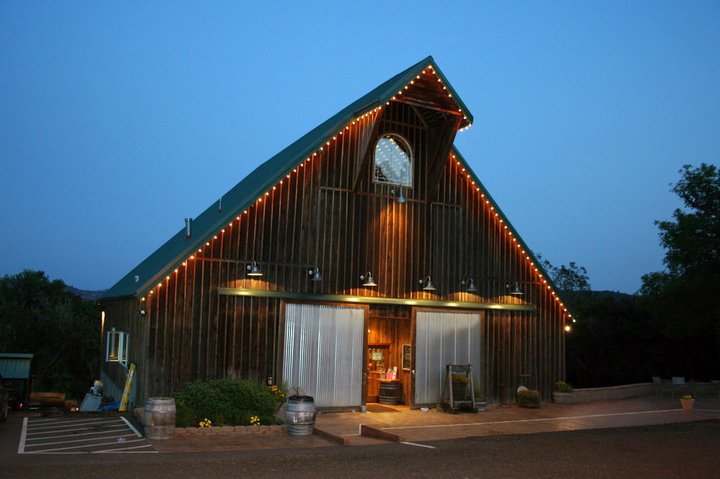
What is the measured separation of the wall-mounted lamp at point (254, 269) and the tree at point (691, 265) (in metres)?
22.2

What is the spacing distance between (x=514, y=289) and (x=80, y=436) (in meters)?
13.8

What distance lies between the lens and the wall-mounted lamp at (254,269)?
18531 millimetres

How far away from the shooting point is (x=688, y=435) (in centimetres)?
1703

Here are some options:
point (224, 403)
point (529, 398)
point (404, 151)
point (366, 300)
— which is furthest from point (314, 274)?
point (529, 398)

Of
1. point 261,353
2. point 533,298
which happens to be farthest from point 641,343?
point 261,353

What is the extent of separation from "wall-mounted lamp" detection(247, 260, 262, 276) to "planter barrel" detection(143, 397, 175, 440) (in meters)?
4.43

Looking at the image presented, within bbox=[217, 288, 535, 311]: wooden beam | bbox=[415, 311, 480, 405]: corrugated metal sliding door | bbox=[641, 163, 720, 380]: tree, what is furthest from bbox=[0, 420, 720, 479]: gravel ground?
bbox=[641, 163, 720, 380]: tree

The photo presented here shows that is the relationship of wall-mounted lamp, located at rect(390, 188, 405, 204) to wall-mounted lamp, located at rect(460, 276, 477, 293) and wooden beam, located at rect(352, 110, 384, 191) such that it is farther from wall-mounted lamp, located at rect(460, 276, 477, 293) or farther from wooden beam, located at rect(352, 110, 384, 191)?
wall-mounted lamp, located at rect(460, 276, 477, 293)

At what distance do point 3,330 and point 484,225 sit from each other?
92.6 ft

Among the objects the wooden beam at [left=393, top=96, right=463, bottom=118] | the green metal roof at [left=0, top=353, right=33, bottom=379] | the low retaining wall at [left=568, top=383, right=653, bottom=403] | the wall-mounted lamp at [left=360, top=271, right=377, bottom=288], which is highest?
the wooden beam at [left=393, top=96, right=463, bottom=118]

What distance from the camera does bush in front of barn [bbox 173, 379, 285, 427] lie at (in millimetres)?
16062

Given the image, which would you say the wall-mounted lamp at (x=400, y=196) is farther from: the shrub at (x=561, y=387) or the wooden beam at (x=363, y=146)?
the shrub at (x=561, y=387)

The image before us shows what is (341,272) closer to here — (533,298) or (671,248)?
(533,298)

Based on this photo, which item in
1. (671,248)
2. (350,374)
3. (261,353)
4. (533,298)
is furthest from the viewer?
(671,248)
